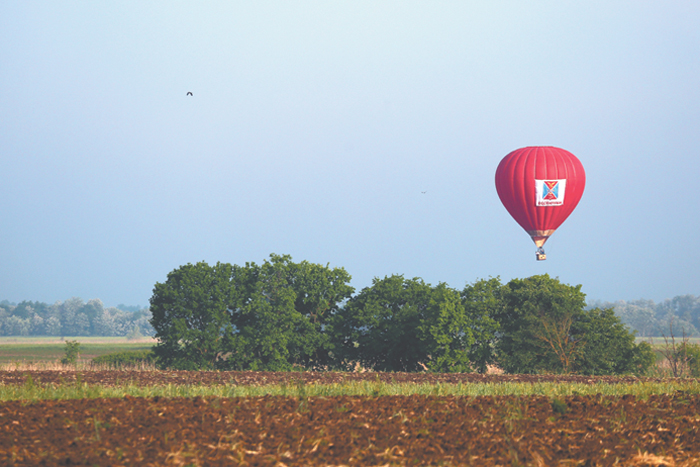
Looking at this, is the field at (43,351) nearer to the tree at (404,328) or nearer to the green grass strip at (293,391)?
the tree at (404,328)

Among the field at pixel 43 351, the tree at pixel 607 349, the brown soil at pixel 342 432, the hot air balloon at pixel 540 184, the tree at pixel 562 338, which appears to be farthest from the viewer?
the field at pixel 43 351

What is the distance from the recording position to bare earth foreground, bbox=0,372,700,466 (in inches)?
331

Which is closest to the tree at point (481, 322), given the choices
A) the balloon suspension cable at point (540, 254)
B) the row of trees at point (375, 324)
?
the row of trees at point (375, 324)

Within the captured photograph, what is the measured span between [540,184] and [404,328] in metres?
11.7

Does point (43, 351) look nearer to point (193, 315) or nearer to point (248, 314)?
point (193, 315)

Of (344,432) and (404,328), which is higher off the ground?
(404,328)

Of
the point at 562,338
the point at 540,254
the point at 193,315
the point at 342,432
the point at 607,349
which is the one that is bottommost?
the point at 607,349

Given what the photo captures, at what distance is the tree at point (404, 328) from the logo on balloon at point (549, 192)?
24.3ft

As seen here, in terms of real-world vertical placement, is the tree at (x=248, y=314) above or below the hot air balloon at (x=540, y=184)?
below

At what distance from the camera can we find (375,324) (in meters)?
36.9

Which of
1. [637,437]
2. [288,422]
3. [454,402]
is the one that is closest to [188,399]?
[288,422]

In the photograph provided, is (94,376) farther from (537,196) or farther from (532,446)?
(537,196)

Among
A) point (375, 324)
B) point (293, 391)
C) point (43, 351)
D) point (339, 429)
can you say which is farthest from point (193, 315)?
point (43, 351)

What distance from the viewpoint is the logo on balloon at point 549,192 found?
33.8 metres
